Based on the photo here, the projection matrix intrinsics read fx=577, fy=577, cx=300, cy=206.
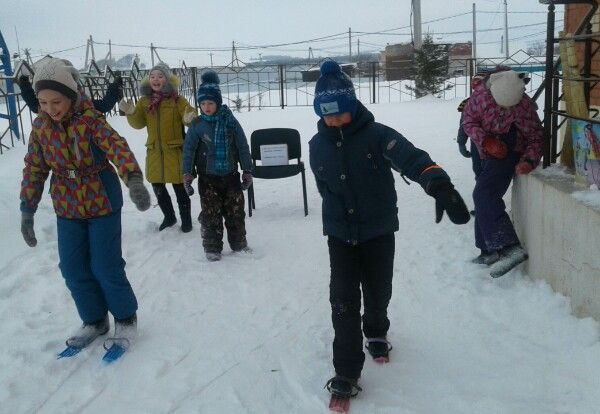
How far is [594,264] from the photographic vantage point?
10.5ft

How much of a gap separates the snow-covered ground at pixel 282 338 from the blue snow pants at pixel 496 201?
0.27m

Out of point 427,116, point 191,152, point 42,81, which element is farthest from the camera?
point 427,116

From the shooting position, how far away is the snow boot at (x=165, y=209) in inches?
246

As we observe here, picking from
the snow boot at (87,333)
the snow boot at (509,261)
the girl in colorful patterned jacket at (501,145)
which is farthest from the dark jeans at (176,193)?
the snow boot at (509,261)

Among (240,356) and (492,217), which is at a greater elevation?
(492,217)

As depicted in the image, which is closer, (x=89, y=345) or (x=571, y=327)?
(x=571, y=327)

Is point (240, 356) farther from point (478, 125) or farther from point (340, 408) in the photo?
point (478, 125)

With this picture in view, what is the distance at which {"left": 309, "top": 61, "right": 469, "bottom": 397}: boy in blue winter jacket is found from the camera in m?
2.88

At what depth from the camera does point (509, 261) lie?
4.26m

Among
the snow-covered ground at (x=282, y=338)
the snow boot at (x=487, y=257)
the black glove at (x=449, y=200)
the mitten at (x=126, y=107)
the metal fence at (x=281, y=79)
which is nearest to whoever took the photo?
the black glove at (x=449, y=200)

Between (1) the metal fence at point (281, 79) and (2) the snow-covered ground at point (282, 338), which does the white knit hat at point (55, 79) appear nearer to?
(2) the snow-covered ground at point (282, 338)

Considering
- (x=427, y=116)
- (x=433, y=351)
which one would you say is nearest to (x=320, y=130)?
(x=433, y=351)

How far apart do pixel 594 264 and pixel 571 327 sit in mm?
407

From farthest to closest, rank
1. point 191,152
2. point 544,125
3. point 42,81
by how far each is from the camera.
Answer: point 191,152 → point 544,125 → point 42,81
